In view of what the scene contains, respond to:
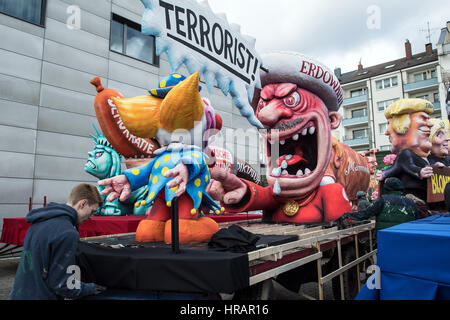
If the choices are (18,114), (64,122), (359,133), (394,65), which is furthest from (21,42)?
(394,65)

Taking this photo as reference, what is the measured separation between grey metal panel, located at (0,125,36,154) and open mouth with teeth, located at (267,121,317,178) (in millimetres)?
5963

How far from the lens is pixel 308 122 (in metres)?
4.45

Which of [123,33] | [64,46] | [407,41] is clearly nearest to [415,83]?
[407,41]

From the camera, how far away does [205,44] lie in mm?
2838

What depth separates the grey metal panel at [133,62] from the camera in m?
9.42

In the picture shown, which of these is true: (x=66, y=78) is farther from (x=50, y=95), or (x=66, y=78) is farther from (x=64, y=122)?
(x=64, y=122)

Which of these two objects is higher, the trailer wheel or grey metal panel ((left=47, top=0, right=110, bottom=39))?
grey metal panel ((left=47, top=0, right=110, bottom=39))

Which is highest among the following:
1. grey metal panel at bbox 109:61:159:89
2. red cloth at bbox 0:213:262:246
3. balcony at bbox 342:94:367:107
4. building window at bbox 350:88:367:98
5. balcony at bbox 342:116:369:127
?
building window at bbox 350:88:367:98

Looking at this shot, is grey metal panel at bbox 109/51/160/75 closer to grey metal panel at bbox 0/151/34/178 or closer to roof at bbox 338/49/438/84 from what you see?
grey metal panel at bbox 0/151/34/178

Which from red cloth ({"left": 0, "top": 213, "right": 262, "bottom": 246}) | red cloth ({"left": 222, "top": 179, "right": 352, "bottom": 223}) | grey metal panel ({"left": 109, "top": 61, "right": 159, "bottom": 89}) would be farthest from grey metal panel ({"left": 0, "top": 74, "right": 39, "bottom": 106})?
red cloth ({"left": 222, "top": 179, "right": 352, "bottom": 223})

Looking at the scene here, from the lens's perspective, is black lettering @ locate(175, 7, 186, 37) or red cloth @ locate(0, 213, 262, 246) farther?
red cloth @ locate(0, 213, 262, 246)

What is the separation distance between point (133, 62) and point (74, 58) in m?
1.69

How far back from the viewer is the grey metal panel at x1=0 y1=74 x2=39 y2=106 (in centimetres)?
745

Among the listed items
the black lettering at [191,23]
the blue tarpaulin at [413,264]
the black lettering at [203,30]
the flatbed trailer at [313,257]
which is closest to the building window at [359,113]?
the flatbed trailer at [313,257]
